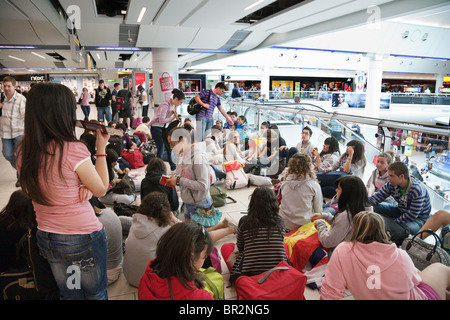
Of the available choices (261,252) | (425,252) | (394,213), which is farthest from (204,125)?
(425,252)

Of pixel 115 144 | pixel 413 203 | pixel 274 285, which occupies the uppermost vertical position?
pixel 115 144

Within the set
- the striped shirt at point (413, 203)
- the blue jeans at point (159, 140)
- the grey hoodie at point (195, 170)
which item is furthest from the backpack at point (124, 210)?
the striped shirt at point (413, 203)

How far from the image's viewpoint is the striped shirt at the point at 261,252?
2.59 m

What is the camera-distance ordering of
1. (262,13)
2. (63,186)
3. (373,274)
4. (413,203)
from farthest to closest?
(262,13) < (413,203) < (373,274) < (63,186)

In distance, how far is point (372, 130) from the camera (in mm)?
5293

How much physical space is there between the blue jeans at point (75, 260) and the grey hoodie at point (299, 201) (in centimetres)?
252

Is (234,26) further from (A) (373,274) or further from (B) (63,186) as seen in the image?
(B) (63,186)

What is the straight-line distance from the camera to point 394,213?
3.96 meters

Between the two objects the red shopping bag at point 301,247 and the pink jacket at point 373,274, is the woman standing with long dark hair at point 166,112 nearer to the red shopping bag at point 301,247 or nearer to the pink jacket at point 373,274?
the red shopping bag at point 301,247

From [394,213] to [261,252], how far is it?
2.27 meters

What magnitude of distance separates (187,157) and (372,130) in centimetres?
333

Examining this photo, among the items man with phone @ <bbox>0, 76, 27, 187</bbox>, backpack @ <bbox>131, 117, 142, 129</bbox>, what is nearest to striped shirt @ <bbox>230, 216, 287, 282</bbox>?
man with phone @ <bbox>0, 76, 27, 187</bbox>

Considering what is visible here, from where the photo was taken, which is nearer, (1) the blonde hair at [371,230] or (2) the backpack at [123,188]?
(1) the blonde hair at [371,230]

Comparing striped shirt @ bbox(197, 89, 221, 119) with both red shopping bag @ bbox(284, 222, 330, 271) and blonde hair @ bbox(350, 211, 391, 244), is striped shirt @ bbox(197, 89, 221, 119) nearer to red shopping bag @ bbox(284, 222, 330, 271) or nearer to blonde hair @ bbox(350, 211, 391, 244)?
red shopping bag @ bbox(284, 222, 330, 271)
